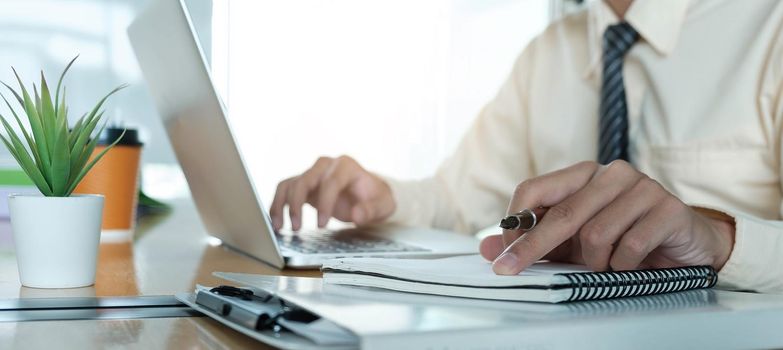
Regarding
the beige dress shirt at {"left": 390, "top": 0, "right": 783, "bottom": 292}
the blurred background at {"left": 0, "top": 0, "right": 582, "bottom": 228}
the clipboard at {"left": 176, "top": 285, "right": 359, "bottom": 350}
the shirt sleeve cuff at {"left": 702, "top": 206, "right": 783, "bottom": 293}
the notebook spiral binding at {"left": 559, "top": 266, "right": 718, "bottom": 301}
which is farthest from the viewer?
the blurred background at {"left": 0, "top": 0, "right": 582, "bottom": 228}

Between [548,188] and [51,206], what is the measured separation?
45 centimetres

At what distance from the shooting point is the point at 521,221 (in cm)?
65

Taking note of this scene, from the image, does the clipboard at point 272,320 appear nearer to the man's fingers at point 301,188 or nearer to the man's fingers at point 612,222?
the man's fingers at point 612,222

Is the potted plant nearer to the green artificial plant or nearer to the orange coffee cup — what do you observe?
the green artificial plant

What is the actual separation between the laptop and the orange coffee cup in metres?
0.11

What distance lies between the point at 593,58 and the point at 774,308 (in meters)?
0.98

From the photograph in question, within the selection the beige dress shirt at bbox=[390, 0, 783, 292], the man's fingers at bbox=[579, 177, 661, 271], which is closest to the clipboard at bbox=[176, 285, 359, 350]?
the man's fingers at bbox=[579, 177, 661, 271]

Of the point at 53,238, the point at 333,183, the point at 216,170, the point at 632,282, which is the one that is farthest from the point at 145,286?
the point at 333,183

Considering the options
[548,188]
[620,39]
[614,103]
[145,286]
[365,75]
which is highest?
[365,75]

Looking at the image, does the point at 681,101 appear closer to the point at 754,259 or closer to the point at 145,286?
the point at 754,259

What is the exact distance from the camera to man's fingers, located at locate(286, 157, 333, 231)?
124 cm

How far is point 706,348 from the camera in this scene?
490mm

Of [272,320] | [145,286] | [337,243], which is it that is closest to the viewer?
[272,320]

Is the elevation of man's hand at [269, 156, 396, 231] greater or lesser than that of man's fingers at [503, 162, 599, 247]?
lesser
